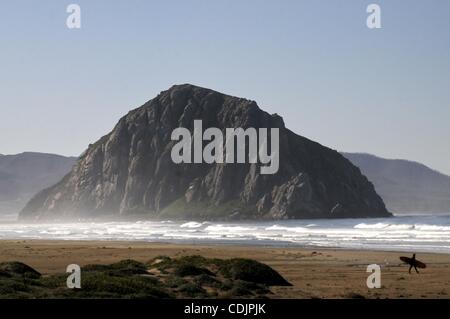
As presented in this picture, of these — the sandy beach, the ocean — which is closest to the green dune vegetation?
the sandy beach

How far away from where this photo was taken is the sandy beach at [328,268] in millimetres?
33438

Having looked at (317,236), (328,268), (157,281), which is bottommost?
(317,236)

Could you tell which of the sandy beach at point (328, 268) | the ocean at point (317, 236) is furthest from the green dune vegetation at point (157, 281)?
the ocean at point (317, 236)

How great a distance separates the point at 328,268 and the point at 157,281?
1511cm

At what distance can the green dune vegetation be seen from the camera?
94.5ft

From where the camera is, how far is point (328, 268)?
45719 mm

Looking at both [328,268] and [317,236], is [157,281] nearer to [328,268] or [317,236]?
[328,268]

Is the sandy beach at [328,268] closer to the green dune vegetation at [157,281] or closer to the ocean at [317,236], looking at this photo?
the green dune vegetation at [157,281]

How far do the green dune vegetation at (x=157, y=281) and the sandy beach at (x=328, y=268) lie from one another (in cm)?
170

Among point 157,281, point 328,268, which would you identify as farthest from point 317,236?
point 157,281

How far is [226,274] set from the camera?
3653 cm

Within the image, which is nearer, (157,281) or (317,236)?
(157,281)
